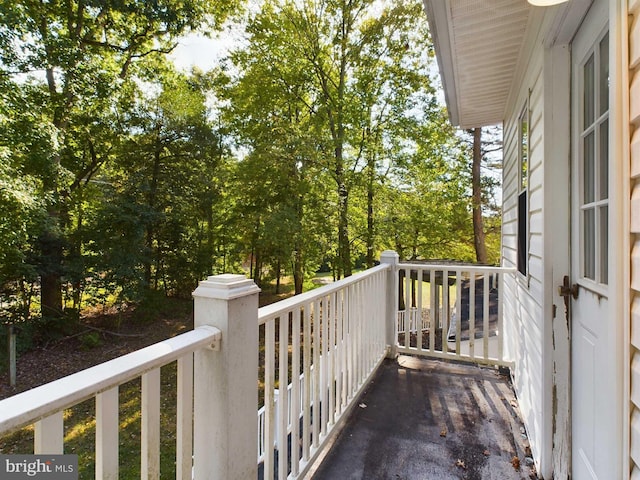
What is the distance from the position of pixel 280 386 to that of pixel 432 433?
1365mm

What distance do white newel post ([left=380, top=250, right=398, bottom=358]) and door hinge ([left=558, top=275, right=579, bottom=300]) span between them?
189 centimetres

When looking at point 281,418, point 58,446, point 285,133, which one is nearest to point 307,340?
point 281,418

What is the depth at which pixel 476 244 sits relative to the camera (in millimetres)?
11148

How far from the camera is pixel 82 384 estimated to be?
0.73 metres

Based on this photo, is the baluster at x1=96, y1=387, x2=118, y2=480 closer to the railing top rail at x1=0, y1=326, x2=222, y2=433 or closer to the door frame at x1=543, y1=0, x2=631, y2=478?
the railing top rail at x1=0, y1=326, x2=222, y2=433

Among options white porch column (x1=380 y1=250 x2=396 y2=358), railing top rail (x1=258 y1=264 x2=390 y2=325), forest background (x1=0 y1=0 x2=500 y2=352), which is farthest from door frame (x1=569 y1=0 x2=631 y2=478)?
forest background (x1=0 y1=0 x2=500 y2=352)

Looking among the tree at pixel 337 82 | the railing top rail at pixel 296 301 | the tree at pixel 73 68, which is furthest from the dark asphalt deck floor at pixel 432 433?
the tree at pixel 73 68

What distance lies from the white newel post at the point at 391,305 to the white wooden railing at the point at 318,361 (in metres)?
0.25

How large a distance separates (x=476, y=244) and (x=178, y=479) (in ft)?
37.8

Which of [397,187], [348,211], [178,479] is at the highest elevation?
[397,187]

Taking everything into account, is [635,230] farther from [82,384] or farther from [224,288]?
[82,384]

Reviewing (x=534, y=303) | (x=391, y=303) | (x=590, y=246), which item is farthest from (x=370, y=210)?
(x=590, y=246)

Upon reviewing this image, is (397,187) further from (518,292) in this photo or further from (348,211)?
(518,292)

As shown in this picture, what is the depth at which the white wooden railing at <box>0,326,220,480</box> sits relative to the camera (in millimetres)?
653
